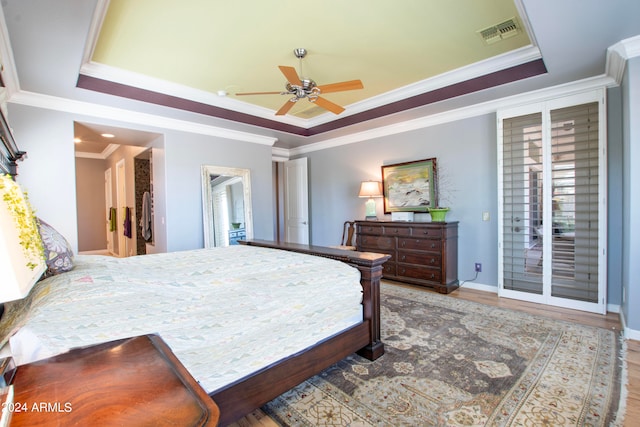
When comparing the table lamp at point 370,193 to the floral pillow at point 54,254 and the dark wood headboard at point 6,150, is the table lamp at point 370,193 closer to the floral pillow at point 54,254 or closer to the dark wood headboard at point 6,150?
the floral pillow at point 54,254

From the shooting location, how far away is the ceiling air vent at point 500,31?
8.56ft

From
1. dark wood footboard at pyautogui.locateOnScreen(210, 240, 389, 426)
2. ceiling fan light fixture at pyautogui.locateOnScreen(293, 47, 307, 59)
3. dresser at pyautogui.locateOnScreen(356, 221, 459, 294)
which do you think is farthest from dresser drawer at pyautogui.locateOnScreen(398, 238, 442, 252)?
ceiling fan light fixture at pyautogui.locateOnScreen(293, 47, 307, 59)

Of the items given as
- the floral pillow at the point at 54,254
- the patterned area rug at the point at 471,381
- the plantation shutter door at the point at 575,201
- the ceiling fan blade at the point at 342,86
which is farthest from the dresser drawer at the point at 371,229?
the floral pillow at the point at 54,254

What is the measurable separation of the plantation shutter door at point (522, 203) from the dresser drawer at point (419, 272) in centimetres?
81

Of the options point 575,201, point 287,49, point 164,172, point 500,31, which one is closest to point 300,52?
point 287,49

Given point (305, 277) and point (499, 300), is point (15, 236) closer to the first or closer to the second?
point (305, 277)

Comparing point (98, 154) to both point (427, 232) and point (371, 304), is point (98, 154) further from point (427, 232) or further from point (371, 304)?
point (371, 304)

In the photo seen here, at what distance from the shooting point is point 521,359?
2240 mm

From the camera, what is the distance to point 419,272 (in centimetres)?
418

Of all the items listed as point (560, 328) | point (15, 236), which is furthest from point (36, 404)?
point (560, 328)

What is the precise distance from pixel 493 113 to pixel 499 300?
240 cm

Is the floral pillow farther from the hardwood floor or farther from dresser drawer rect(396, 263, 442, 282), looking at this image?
dresser drawer rect(396, 263, 442, 282)

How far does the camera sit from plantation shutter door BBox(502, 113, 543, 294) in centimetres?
358

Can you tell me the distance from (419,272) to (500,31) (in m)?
2.88
